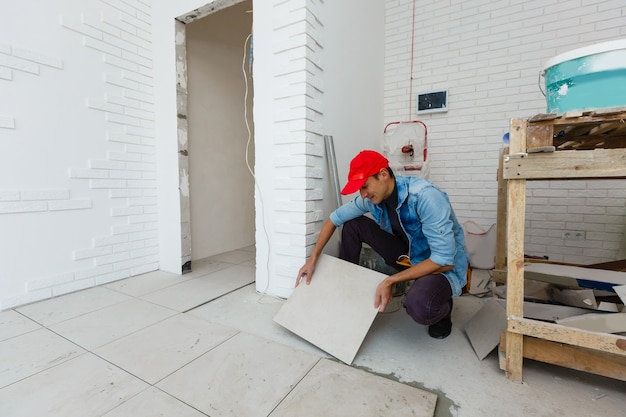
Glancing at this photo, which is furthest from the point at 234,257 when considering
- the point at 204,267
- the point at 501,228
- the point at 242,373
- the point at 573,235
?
the point at 573,235

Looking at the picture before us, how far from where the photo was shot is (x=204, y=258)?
305 centimetres

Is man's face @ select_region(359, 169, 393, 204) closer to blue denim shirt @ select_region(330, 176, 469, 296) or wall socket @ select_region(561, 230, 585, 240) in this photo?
blue denim shirt @ select_region(330, 176, 469, 296)

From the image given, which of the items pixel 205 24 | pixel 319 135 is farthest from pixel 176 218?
pixel 205 24

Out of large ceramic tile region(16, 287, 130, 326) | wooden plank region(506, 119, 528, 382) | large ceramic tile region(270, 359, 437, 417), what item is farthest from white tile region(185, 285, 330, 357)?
wooden plank region(506, 119, 528, 382)

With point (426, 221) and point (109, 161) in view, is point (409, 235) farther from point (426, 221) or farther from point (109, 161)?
point (109, 161)

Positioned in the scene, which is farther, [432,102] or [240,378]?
[432,102]

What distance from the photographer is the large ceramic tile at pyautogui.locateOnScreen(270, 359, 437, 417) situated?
1.00 meters

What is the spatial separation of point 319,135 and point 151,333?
153 centimetres

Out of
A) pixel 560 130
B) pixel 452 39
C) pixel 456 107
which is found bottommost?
pixel 560 130

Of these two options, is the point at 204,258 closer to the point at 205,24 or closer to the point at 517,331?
the point at 205,24

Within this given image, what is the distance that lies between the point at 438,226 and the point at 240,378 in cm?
107

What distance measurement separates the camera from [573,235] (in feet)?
8.34

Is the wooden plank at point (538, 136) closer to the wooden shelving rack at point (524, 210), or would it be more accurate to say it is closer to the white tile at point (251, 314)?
the wooden shelving rack at point (524, 210)

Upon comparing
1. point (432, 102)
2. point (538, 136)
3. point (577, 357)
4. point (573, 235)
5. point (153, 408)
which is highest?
point (432, 102)
